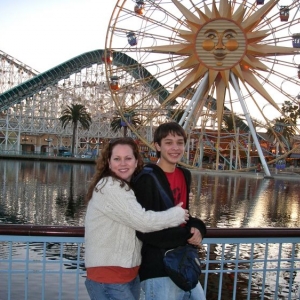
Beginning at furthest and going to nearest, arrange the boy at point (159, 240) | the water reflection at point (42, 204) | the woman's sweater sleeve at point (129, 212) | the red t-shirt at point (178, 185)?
the water reflection at point (42, 204) → the red t-shirt at point (178, 185) → the boy at point (159, 240) → the woman's sweater sleeve at point (129, 212)

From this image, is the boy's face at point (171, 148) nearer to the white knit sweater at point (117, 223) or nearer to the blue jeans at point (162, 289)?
the white knit sweater at point (117, 223)

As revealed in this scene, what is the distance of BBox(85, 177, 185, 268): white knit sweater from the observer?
2.81 m

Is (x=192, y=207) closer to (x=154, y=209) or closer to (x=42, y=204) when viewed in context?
(x=42, y=204)

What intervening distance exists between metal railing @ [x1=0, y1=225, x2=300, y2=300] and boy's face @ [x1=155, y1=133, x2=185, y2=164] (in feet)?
2.66

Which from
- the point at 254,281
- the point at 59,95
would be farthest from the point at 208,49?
the point at 59,95

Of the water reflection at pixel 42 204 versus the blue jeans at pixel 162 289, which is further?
the water reflection at pixel 42 204

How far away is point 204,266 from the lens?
31.4 feet

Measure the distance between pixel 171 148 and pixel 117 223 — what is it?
2.01ft

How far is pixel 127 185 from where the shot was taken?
2.89m

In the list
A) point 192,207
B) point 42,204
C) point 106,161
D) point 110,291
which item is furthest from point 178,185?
point 192,207

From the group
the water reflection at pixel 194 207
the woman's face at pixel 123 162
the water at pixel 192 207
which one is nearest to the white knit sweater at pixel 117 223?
the woman's face at pixel 123 162

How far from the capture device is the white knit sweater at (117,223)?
2.81 metres

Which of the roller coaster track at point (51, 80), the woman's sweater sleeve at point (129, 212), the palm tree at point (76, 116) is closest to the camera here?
the woman's sweater sleeve at point (129, 212)

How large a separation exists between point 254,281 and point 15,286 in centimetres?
391
